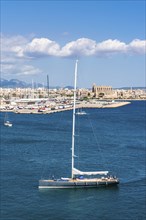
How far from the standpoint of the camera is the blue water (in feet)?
90.0

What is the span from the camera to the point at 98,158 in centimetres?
A: 4384

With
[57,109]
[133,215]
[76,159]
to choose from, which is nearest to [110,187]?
[133,215]

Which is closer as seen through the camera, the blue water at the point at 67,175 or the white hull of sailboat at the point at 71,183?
the blue water at the point at 67,175

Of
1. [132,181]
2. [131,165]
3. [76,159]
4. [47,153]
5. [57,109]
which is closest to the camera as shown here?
[132,181]

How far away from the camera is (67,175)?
35.8 meters

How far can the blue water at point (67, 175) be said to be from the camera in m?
27.4

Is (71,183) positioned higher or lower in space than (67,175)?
higher

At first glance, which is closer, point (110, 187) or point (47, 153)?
point (110, 187)

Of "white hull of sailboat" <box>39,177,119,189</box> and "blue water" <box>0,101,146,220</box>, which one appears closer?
"blue water" <box>0,101,146,220</box>

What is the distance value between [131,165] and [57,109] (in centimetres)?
9062

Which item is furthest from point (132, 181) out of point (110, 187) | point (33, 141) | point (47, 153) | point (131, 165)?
point (33, 141)

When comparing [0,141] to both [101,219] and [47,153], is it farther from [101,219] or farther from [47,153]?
[101,219]

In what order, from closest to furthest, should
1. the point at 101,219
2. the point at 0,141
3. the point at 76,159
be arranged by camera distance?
the point at 101,219 → the point at 76,159 → the point at 0,141

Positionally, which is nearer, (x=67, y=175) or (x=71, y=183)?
(x=71, y=183)
